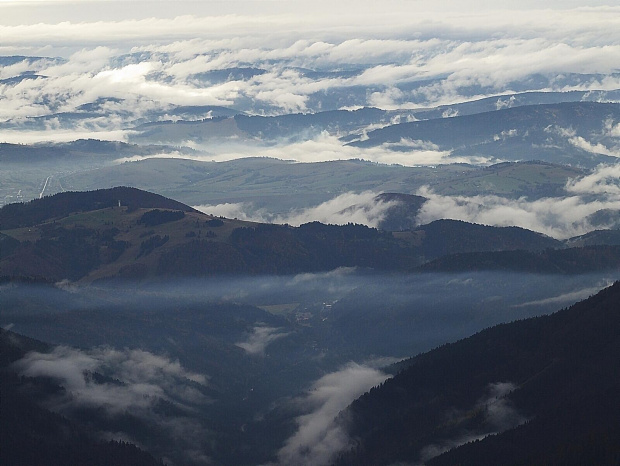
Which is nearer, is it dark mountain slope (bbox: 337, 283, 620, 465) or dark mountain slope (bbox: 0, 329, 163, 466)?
dark mountain slope (bbox: 337, 283, 620, 465)

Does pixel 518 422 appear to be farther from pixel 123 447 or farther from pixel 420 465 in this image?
pixel 123 447

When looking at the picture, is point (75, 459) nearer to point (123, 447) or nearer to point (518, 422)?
point (123, 447)

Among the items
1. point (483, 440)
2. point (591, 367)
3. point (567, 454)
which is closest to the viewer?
point (567, 454)

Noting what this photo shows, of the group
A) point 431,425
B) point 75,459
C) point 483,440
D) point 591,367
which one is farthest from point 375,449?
point 75,459

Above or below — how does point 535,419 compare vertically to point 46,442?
above

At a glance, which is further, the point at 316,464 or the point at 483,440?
the point at 316,464

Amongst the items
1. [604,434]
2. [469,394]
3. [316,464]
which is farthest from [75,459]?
[604,434]

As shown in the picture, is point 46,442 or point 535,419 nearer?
point 535,419

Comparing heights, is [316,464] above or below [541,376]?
below

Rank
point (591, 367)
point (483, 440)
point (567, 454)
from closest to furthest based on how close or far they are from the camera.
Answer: point (567, 454) → point (483, 440) → point (591, 367)

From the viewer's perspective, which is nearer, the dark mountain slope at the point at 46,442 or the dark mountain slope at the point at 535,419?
the dark mountain slope at the point at 535,419
